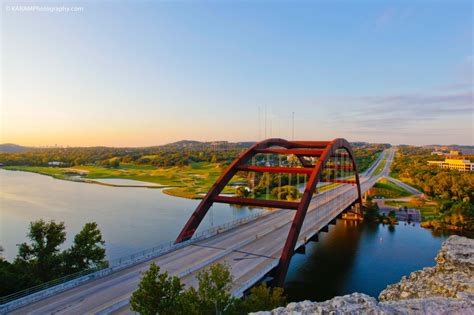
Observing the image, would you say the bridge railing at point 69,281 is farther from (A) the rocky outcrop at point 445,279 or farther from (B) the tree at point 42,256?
(A) the rocky outcrop at point 445,279

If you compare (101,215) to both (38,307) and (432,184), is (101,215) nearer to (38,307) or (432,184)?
Result: (38,307)

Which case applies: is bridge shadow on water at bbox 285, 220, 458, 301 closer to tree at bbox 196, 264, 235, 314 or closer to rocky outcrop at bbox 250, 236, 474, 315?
rocky outcrop at bbox 250, 236, 474, 315

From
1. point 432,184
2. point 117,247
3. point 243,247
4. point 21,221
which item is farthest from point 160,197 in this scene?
point 432,184

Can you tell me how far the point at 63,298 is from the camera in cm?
1505

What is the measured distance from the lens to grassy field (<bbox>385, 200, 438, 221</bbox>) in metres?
50.1

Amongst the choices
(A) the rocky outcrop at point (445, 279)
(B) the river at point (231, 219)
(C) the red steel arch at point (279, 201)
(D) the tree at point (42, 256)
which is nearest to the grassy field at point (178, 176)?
(B) the river at point (231, 219)

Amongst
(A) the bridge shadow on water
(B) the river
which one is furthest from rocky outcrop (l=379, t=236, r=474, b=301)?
(B) the river

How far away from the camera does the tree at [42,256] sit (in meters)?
19.3

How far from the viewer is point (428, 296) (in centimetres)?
1445

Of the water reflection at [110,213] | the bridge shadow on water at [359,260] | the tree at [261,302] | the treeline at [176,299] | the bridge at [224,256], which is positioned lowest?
the bridge shadow on water at [359,260]

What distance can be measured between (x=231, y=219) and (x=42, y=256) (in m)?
27.9

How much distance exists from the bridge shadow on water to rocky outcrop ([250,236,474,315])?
22.9ft

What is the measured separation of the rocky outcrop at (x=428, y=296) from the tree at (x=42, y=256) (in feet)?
54.3

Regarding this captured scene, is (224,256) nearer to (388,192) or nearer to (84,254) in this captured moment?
(84,254)
